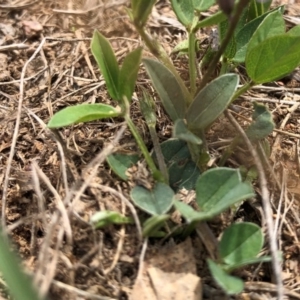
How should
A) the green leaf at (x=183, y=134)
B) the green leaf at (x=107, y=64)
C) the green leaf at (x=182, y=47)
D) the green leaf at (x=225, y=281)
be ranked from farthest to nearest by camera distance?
1. the green leaf at (x=182, y=47)
2. the green leaf at (x=107, y=64)
3. the green leaf at (x=183, y=134)
4. the green leaf at (x=225, y=281)

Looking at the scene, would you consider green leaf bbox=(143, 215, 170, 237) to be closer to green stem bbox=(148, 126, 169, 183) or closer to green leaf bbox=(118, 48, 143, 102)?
green stem bbox=(148, 126, 169, 183)

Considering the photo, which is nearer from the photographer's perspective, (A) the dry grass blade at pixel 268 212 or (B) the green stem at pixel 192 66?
(A) the dry grass blade at pixel 268 212

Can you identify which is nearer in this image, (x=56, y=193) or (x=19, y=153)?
(x=56, y=193)

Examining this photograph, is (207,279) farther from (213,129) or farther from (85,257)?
(213,129)

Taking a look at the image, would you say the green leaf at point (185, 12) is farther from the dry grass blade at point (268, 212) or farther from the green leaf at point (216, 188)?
the green leaf at point (216, 188)

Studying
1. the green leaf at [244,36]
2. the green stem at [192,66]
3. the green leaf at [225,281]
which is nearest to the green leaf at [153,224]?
the green leaf at [225,281]

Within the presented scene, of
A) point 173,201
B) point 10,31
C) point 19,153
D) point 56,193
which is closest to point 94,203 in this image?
point 56,193

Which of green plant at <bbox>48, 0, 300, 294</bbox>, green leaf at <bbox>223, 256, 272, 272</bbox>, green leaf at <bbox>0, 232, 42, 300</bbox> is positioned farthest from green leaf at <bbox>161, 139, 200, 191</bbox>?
green leaf at <bbox>0, 232, 42, 300</bbox>
